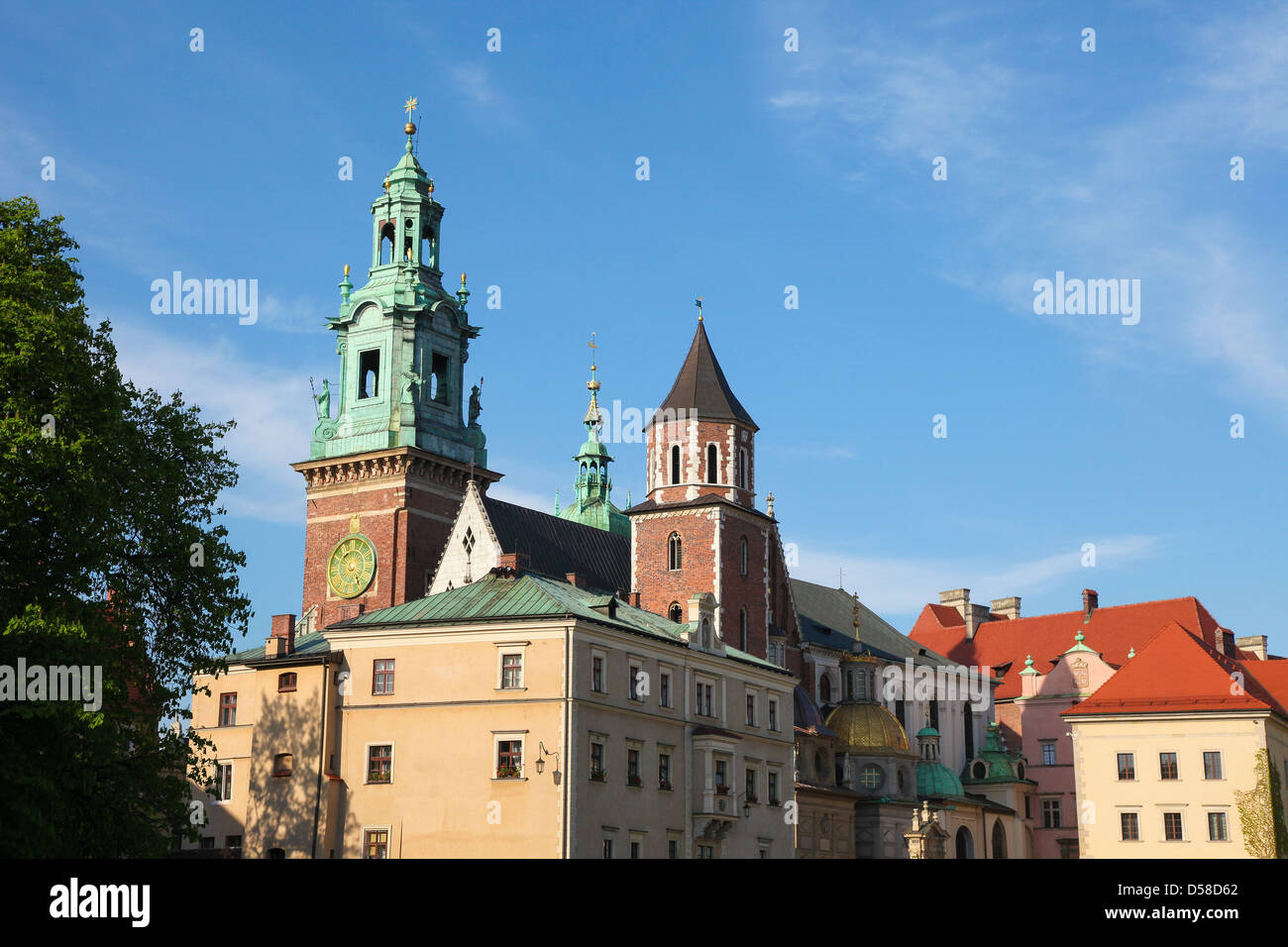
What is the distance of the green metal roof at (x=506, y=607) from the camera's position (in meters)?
52.7

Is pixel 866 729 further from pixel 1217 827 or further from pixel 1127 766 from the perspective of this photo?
pixel 1217 827

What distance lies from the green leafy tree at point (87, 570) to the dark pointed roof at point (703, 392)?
40.6 meters

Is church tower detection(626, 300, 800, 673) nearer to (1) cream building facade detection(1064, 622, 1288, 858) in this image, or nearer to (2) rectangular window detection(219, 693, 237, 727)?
(1) cream building facade detection(1064, 622, 1288, 858)

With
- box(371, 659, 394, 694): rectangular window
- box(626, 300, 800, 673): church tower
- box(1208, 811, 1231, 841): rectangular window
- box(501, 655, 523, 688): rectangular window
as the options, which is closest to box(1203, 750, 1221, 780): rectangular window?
box(1208, 811, 1231, 841): rectangular window

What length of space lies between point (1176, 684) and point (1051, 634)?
43.3 m

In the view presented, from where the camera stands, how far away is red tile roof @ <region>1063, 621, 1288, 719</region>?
64812 millimetres

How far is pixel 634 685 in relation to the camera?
54.1m

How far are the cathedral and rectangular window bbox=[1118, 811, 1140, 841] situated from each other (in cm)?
1378

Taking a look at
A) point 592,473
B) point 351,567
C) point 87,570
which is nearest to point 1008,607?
point 592,473

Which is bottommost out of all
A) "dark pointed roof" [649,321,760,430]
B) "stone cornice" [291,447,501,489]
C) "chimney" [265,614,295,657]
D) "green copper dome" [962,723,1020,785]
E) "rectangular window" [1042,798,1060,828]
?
"rectangular window" [1042,798,1060,828]

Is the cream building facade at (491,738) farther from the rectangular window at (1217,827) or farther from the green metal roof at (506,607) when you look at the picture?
the rectangular window at (1217,827)
